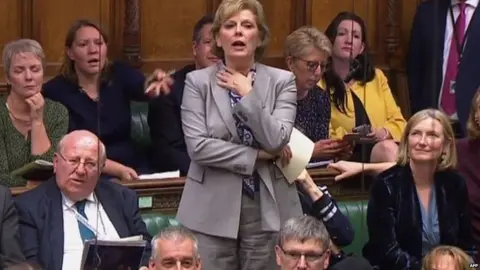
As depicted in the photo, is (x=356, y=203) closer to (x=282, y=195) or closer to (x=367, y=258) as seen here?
(x=367, y=258)

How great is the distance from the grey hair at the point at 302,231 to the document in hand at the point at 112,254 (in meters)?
0.43

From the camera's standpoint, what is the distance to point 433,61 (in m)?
7.28

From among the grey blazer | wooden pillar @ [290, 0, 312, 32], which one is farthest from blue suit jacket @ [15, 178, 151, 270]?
wooden pillar @ [290, 0, 312, 32]

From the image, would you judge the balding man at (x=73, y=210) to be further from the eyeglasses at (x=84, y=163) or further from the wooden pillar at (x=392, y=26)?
the wooden pillar at (x=392, y=26)

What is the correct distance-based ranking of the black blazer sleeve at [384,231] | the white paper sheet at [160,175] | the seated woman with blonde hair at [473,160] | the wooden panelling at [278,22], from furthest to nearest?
the wooden panelling at [278,22], the white paper sheet at [160,175], the seated woman with blonde hair at [473,160], the black blazer sleeve at [384,231]

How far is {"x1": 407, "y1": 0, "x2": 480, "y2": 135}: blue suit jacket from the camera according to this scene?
7059 mm

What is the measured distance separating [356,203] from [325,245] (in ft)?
3.42

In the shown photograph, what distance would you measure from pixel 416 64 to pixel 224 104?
197 centimetres

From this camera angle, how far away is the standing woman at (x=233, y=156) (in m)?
5.58

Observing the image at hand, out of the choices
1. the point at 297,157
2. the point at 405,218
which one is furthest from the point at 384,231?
the point at 297,157

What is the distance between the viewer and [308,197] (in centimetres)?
589

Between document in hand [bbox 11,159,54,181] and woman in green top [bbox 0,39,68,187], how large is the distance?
0.29ft

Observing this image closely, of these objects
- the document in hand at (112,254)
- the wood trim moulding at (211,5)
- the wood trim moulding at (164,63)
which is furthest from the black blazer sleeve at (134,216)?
the wood trim moulding at (211,5)

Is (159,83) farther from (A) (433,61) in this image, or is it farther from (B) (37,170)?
(A) (433,61)
